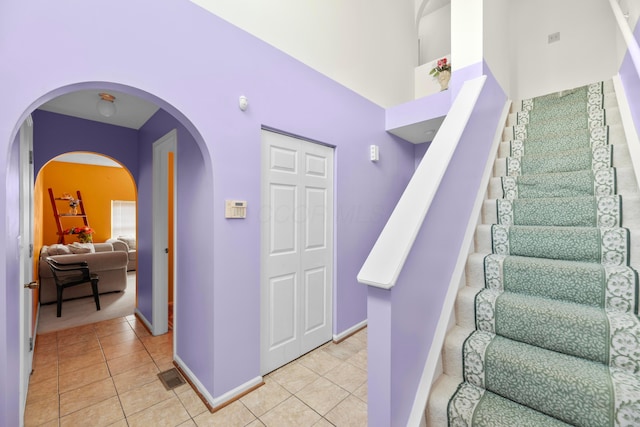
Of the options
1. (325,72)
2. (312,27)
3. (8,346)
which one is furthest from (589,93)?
(8,346)

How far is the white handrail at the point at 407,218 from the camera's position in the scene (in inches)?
37.7

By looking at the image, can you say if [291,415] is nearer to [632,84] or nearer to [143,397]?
[143,397]

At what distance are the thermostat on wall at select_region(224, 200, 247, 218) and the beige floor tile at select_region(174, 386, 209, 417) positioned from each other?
1.31 meters

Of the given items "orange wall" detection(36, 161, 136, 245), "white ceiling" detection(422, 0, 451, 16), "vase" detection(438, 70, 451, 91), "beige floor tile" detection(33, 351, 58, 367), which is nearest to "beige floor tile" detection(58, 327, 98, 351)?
"beige floor tile" detection(33, 351, 58, 367)

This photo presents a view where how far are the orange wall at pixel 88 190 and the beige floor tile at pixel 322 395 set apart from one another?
6905 millimetres

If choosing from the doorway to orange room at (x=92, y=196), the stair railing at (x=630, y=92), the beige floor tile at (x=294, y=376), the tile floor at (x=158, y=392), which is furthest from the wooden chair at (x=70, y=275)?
the stair railing at (x=630, y=92)

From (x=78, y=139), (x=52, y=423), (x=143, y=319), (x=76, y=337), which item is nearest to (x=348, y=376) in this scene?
(x=52, y=423)

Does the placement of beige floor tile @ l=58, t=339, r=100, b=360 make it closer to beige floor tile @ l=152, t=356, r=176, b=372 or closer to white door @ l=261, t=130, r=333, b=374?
beige floor tile @ l=152, t=356, r=176, b=372

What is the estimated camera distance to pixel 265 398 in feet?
6.10

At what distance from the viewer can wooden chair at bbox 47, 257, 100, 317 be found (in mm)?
3533

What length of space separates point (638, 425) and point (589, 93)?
260cm

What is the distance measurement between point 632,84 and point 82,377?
4.56 m

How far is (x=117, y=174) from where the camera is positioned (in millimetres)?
7730

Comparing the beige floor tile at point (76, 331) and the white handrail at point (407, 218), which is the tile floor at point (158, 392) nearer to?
the beige floor tile at point (76, 331)
